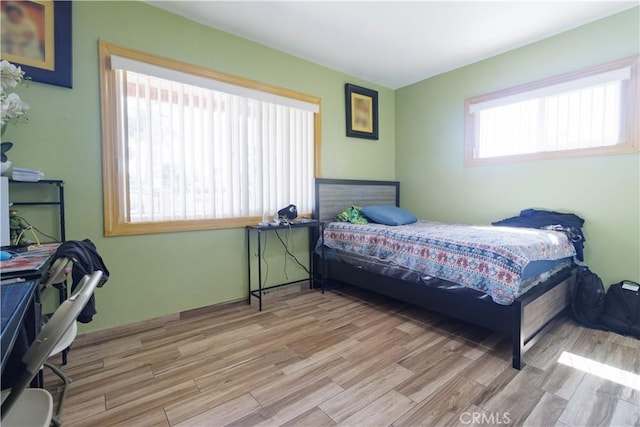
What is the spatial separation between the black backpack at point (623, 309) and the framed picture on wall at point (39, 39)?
439 cm

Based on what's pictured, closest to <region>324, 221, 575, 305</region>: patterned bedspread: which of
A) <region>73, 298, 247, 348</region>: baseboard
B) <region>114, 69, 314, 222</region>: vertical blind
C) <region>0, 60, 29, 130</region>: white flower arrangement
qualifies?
<region>114, 69, 314, 222</region>: vertical blind

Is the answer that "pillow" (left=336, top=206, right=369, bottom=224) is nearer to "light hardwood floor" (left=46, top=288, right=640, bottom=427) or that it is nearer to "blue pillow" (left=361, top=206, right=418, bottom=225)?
"blue pillow" (left=361, top=206, right=418, bottom=225)

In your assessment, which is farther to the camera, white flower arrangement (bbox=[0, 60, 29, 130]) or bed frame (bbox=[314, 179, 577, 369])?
bed frame (bbox=[314, 179, 577, 369])

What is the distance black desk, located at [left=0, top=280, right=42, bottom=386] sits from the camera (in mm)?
690

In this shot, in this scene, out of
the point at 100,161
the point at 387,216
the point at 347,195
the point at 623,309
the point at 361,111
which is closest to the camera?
the point at 100,161

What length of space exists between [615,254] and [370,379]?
2416 millimetres

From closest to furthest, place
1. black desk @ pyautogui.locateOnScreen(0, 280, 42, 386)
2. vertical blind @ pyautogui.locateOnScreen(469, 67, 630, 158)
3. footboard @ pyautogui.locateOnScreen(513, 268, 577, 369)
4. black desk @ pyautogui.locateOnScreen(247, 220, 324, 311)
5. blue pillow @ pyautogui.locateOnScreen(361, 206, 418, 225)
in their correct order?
black desk @ pyautogui.locateOnScreen(0, 280, 42, 386)
footboard @ pyautogui.locateOnScreen(513, 268, 577, 369)
vertical blind @ pyautogui.locateOnScreen(469, 67, 630, 158)
black desk @ pyautogui.locateOnScreen(247, 220, 324, 311)
blue pillow @ pyautogui.locateOnScreen(361, 206, 418, 225)

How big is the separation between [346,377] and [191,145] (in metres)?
2.19

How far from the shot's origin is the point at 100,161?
2193 mm

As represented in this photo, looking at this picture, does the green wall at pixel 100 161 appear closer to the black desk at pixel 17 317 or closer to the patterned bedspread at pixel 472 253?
the black desk at pixel 17 317

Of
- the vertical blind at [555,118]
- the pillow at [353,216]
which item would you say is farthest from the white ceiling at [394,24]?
the pillow at [353,216]

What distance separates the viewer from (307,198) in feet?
11.2

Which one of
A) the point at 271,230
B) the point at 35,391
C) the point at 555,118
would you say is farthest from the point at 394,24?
the point at 35,391

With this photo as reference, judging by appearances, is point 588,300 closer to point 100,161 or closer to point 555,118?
point 555,118
